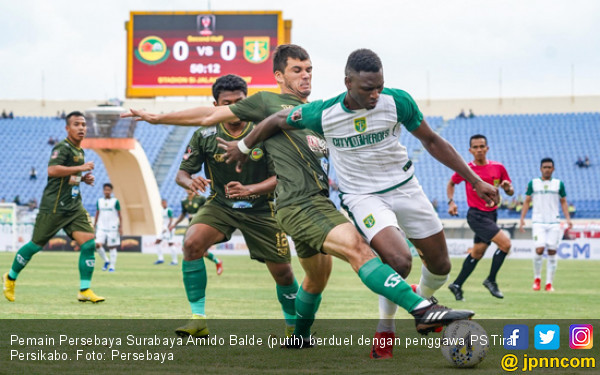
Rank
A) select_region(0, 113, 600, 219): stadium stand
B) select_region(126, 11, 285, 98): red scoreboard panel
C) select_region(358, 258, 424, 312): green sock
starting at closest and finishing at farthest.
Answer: select_region(358, 258, 424, 312): green sock, select_region(126, 11, 285, 98): red scoreboard panel, select_region(0, 113, 600, 219): stadium stand

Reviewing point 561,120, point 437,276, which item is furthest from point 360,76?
point 561,120

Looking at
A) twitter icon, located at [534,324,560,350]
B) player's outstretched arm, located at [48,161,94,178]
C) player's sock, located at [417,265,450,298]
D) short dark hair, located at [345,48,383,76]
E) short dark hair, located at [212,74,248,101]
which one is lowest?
twitter icon, located at [534,324,560,350]

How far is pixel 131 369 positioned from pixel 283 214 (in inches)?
60.5

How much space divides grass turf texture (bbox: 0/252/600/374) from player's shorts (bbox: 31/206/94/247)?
2.94 feet

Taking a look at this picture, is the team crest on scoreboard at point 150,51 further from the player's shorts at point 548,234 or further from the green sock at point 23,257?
the green sock at point 23,257

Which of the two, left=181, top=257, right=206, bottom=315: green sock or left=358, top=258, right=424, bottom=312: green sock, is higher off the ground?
left=358, top=258, right=424, bottom=312: green sock

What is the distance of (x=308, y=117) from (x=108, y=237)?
1714 cm

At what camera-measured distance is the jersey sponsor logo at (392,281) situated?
5.12 metres

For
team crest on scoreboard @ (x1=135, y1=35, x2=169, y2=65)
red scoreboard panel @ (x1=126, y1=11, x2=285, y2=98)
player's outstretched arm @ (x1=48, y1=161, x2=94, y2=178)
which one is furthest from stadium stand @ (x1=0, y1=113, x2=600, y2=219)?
player's outstretched arm @ (x1=48, y1=161, x2=94, y2=178)

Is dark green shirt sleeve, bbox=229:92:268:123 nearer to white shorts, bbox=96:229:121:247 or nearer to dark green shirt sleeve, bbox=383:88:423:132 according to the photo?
dark green shirt sleeve, bbox=383:88:423:132

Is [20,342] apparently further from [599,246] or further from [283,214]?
[599,246]

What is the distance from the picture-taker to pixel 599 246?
31.5 m

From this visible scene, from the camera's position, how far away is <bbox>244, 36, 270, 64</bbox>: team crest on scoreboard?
36.1m

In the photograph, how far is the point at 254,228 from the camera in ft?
23.8
